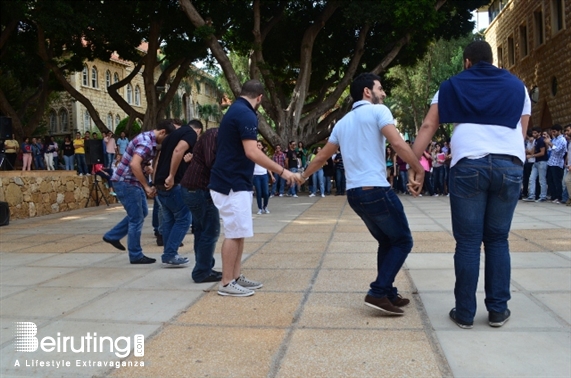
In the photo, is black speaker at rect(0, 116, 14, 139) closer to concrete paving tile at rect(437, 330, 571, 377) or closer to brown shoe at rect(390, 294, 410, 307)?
brown shoe at rect(390, 294, 410, 307)

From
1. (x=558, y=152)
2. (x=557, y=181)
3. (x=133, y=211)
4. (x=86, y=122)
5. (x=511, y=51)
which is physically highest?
(x=511, y=51)

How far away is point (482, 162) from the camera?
403 centimetres

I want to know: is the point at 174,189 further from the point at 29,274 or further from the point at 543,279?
the point at 543,279

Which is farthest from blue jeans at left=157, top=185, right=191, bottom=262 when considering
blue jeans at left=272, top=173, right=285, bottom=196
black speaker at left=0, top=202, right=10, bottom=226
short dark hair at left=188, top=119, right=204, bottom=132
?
blue jeans at left=272, top=173, right=285, bottom=196

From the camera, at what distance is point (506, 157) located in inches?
159

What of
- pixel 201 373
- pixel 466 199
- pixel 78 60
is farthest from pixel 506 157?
pixel 78 60

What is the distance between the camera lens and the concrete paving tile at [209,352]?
3.44m

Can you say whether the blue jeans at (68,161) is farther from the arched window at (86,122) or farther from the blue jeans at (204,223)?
the arched window at (86,122)

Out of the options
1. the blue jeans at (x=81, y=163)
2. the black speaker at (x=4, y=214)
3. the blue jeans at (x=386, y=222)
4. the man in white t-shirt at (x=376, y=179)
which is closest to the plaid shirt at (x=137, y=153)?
the man in white t-shirt at (x=376, y=179)

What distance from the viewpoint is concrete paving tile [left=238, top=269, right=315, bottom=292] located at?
5.58 metres

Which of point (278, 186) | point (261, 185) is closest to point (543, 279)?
point (261, 185)

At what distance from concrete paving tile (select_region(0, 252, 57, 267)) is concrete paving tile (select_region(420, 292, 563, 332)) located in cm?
522

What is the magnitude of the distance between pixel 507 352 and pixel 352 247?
437 centimetres

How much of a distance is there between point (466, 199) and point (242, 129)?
199cm
